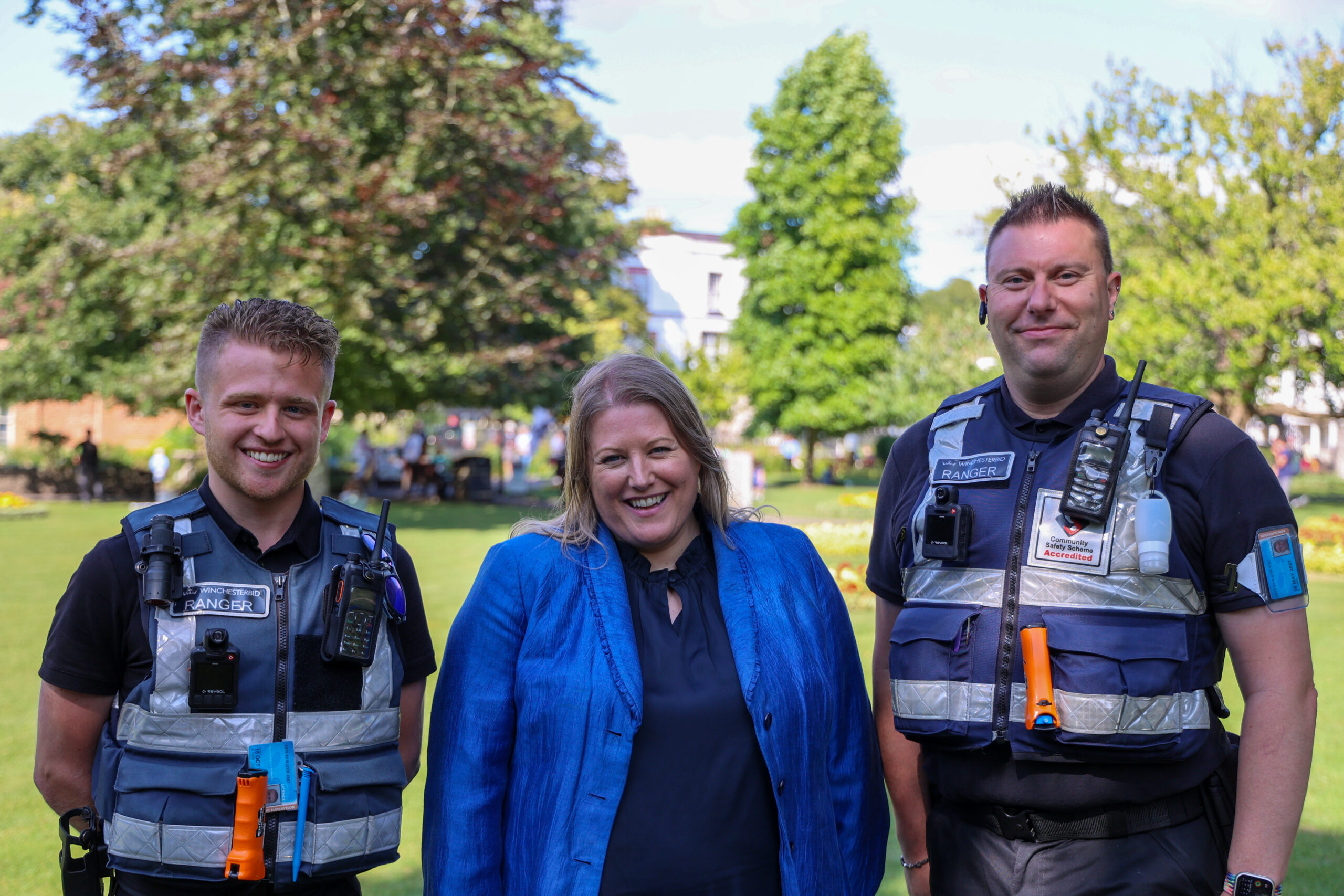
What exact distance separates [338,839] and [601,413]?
125 cm

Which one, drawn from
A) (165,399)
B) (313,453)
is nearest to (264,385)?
(313,453)

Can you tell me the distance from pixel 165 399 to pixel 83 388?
586cm

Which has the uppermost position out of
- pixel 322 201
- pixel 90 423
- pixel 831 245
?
pixel 831 245

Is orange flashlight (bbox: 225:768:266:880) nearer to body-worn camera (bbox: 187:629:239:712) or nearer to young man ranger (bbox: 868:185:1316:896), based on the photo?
body-worn camera (bbox: 187:629:239:712)

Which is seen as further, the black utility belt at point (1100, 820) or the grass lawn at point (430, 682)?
the grass lawn at point (430, 682)

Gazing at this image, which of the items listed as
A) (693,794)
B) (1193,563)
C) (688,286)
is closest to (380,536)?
(693,794)

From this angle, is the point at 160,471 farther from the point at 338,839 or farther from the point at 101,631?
the point at 338,839

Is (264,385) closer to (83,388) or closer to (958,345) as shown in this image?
(83,388)

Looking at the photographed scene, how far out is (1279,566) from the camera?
2686 mm

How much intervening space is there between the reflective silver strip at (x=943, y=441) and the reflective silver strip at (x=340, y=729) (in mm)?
1460

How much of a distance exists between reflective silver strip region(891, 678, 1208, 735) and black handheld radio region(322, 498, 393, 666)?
1.41 meters

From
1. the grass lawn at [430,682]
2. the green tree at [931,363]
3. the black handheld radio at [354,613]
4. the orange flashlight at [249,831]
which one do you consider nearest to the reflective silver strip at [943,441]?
the black handheld radio at [354,613]

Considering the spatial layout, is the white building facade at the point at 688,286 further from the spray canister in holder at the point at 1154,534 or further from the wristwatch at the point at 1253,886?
the wristwatch at the point at 1253,886

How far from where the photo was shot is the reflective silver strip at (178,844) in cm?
262
